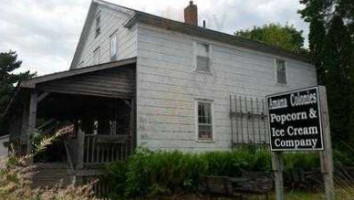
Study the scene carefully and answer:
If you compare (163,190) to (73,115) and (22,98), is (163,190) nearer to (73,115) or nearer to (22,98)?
(22,98)

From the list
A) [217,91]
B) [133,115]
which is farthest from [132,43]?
[217,91]

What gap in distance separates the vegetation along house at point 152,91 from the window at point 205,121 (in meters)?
0.05

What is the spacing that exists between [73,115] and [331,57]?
15.4m

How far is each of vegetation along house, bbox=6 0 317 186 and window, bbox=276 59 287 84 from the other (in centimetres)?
6

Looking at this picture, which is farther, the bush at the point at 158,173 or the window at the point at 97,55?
the window at the point at 97,55

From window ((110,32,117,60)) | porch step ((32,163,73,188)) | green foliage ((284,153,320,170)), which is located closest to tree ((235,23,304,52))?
window ((110,32,117,60))

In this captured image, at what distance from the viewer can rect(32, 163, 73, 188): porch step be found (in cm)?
1300

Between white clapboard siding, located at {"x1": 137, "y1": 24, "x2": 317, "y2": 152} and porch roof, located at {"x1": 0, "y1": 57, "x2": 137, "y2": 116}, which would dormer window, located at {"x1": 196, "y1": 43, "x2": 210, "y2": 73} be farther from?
porch roof, located at {"x1": 0, "y1": 57, "x2": 137, "y2": 116}

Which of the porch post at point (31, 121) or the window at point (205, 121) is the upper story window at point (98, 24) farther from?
the porch post at point (31, 121)

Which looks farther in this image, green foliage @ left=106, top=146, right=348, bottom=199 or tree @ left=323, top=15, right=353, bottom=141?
tree @ left=323, top=15, right=353, bottom=141

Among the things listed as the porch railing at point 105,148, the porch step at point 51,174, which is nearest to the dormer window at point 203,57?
the porch railing at point 105,148

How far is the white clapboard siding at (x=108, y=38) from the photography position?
659 inches

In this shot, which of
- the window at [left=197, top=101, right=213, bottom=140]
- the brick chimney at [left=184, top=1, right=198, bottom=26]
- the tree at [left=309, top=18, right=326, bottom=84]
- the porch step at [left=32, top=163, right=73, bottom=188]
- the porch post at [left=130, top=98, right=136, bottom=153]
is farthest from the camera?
the tree at [left=309, top=18, right=326, bottom=84]

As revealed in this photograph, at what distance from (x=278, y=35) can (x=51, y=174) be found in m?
35.8
